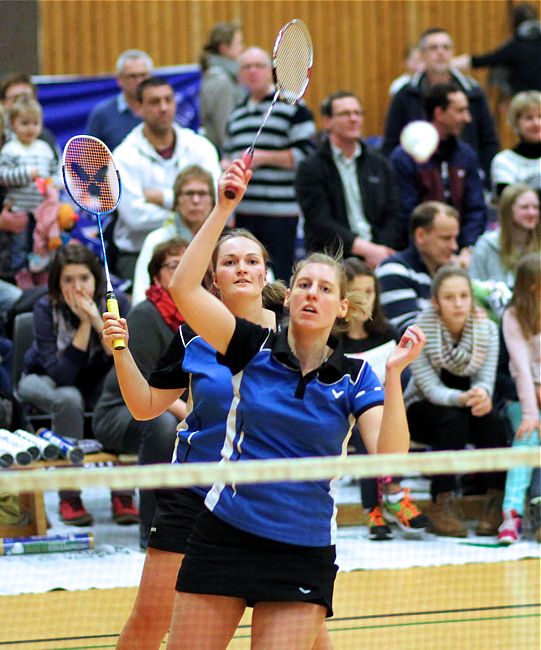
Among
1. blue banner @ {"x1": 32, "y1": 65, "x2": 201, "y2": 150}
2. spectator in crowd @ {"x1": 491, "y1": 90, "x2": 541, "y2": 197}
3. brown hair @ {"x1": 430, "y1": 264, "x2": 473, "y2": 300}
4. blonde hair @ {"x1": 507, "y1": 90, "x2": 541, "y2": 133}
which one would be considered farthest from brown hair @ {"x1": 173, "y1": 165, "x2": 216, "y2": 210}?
blue banner @ {"x1": 32, "y1": 65, "x2": 201, "y2": 150}

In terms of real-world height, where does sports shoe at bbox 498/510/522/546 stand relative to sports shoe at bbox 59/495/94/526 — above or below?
below

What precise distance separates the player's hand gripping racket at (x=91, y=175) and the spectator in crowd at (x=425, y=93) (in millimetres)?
6099

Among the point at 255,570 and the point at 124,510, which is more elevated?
the point at 255,570

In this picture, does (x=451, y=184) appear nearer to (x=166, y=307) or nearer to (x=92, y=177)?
(x=166, y=307)

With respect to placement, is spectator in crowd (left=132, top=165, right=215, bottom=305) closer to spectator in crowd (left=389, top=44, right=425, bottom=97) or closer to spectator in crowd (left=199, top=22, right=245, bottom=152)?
spectator in crowd (left=199, top=22, right=245, bottom=152)

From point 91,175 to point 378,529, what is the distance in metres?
3.31

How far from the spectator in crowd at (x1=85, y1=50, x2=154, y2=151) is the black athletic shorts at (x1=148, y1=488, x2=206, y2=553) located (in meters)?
6.27

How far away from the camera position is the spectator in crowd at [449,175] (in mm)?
9648

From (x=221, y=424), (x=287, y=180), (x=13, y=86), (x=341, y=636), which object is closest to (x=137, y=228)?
(x=287, y=180)

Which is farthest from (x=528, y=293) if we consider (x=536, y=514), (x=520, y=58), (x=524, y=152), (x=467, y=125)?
(x=520, y=58)

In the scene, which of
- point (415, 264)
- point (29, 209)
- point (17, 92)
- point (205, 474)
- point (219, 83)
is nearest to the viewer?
point (205, 474)

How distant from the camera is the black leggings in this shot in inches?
307

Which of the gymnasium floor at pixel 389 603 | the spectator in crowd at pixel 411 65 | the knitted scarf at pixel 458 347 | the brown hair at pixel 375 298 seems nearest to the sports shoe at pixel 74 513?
the gymnasium floor at pixel 389 603

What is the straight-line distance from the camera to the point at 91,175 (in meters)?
5.29
